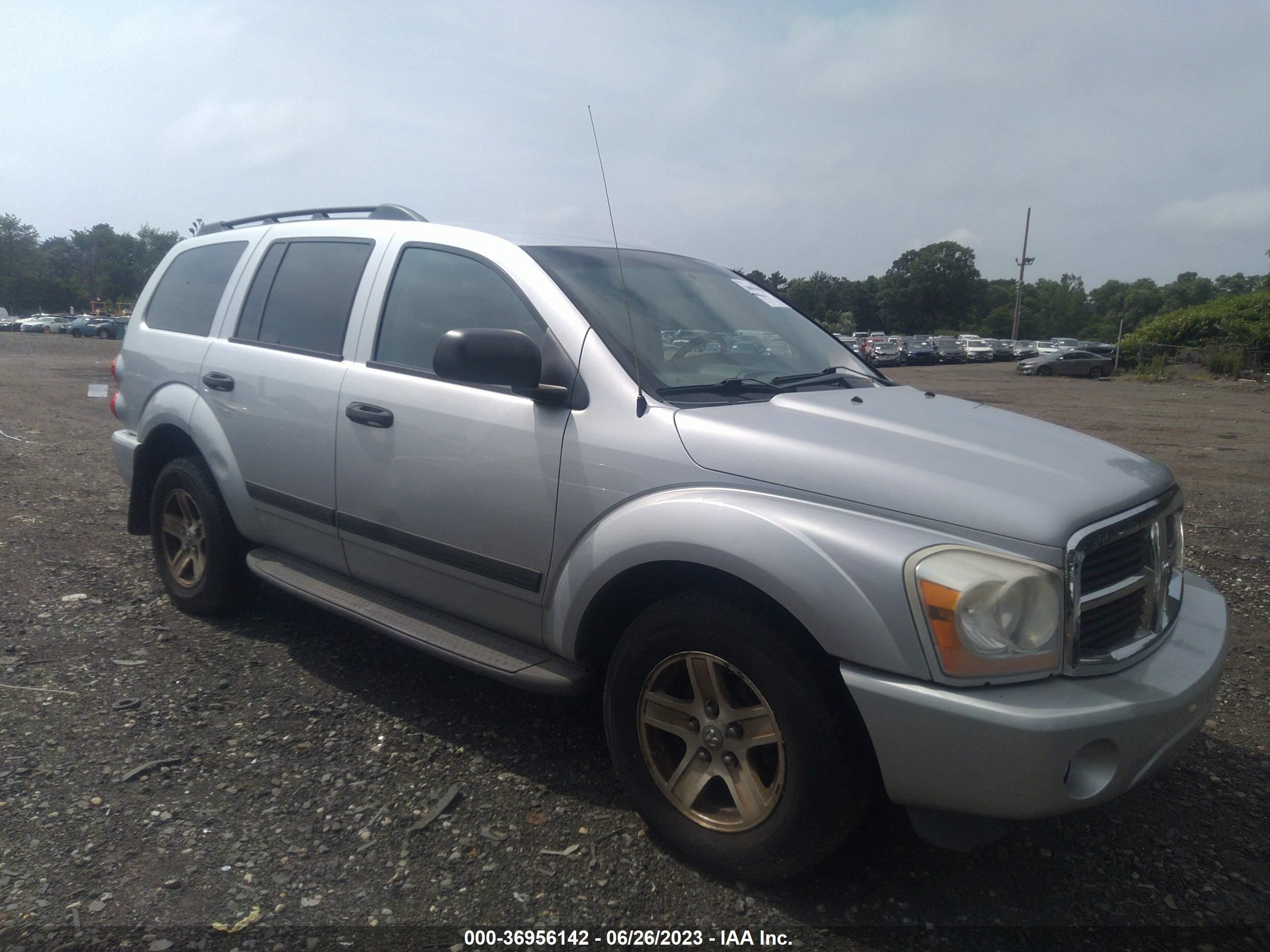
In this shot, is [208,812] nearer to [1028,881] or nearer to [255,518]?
[255,518]

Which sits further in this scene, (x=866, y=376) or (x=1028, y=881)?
(x=866, y=376)

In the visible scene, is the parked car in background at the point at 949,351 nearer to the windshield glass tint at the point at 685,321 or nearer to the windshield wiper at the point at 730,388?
the windshield glass tint at the point at 685,321

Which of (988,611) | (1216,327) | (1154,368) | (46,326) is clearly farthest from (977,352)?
(46,326)

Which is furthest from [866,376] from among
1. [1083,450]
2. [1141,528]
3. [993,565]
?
[993,565]

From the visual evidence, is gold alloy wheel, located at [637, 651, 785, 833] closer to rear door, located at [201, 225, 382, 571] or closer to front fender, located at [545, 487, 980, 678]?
front fender, located at [545, 487, 980, 678]

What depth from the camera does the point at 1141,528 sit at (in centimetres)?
250

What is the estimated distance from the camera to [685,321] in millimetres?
3346

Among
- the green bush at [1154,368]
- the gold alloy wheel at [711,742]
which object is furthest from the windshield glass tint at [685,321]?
the green bush at [1154,368]

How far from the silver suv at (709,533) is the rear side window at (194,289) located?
41cm

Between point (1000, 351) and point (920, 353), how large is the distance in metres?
10.8

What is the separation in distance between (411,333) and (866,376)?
1822 mm

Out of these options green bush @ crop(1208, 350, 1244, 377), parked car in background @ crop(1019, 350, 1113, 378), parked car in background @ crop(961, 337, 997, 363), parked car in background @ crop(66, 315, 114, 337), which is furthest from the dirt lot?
parked car in background @ crop(66, 315, 114, 337)

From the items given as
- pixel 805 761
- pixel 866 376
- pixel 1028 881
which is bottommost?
pixel 1028 881

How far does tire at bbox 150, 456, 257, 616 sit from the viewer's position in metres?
4.24
